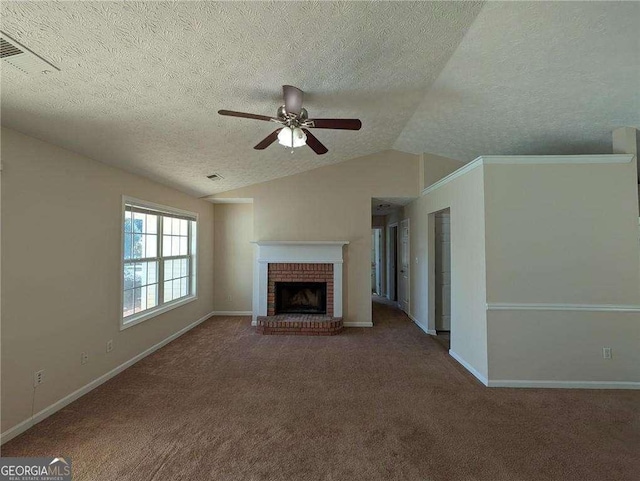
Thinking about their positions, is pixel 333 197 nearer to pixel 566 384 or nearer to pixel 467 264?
pixel 467 264

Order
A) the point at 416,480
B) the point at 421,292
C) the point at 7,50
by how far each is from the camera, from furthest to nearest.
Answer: the point at 421,292 → the point at 416,480 → the point at 7,50

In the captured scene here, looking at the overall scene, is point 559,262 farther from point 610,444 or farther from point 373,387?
point 373,387

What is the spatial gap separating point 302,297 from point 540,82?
4532 mm

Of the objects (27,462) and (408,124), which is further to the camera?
(408,124)

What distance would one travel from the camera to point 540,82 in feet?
9.19

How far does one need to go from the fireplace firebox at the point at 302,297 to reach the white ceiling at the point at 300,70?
274 centimetres

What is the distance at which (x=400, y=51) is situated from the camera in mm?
2369

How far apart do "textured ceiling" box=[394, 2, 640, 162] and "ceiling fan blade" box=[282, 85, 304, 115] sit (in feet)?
4.76

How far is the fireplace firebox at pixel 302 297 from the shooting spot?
215 inches

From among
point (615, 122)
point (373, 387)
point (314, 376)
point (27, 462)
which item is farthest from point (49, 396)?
point (615, 122)

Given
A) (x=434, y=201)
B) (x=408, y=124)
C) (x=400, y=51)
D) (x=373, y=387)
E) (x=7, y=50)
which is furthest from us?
(x=434, y=201)

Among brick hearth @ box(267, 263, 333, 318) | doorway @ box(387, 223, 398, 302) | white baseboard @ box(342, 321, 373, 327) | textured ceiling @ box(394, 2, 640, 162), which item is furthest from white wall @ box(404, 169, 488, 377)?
doorway @ box(387, 223, 398, 302)

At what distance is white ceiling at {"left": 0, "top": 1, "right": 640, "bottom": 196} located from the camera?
5.41ft

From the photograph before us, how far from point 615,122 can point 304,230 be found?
434 cm
